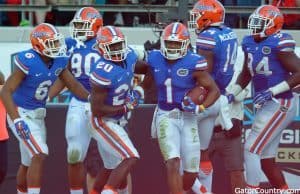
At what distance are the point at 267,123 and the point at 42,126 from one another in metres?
1.99

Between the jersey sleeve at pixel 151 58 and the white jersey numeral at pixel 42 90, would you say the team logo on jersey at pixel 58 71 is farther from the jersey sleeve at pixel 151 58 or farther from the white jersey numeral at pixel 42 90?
the jersey sleeve at pixel 151 58

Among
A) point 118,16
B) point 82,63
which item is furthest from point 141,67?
point 118,16

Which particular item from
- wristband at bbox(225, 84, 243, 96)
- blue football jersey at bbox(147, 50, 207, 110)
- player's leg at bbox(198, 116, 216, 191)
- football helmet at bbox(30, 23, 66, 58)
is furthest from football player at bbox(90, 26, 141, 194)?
wristband at bbox(225, 84, 243, 96)

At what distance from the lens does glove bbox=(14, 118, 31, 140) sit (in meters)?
8.77

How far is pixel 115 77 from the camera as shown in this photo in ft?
28.1

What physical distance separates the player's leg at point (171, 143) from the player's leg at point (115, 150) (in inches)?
10.9

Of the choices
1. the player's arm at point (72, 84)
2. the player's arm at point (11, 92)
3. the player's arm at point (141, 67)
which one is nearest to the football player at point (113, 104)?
the player's arm at point (141, 67)

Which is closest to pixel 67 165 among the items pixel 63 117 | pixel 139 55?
pixel 63 117

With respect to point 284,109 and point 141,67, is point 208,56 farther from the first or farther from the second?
point 284,109

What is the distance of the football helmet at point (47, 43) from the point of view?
29.5 feet

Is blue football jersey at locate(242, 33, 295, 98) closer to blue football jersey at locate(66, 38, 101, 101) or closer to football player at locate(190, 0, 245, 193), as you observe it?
football player at locate(190, 0, 245, 193)

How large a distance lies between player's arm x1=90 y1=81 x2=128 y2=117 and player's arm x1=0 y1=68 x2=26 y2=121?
67 centimetres

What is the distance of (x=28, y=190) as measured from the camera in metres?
8.98

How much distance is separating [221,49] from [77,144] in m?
1.55
